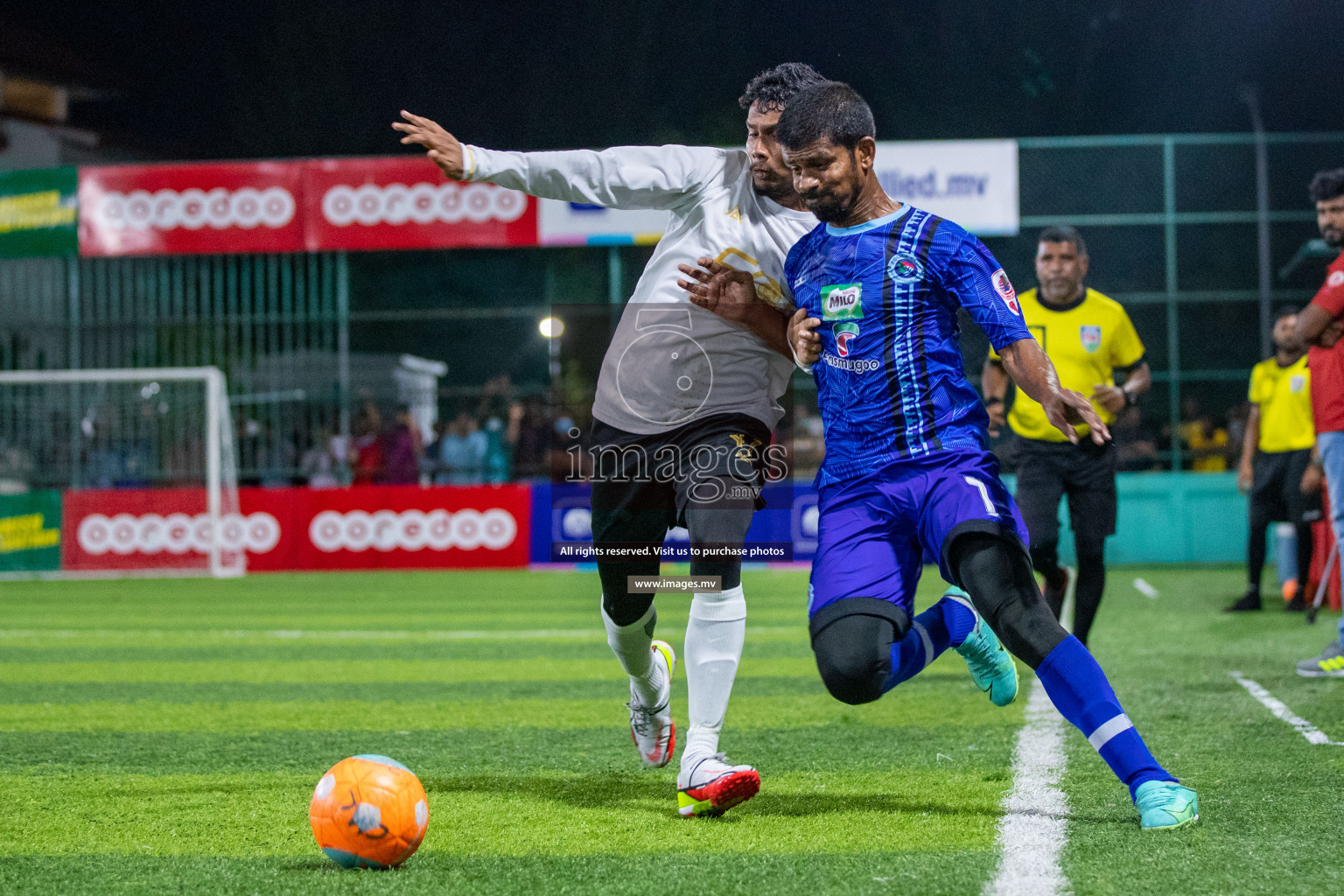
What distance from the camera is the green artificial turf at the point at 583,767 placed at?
3303 mm

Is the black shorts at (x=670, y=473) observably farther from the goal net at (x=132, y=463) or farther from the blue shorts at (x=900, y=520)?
the goal net at (x=132, y=463)

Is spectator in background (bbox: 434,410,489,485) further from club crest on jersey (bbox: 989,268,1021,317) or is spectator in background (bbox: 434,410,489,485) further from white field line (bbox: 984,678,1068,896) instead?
club crest on jersey (bbox: 989,268,1021,317)

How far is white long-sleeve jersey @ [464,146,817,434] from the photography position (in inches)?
163

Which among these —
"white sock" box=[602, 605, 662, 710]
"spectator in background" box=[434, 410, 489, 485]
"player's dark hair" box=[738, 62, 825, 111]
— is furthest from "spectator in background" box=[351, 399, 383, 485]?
"player's dark hair" box=[738, 62, 825, 111]

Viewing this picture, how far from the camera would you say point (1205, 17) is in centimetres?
2831

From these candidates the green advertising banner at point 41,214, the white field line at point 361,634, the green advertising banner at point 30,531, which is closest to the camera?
the white field line at point 361,634

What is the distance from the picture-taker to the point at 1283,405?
10406 mm

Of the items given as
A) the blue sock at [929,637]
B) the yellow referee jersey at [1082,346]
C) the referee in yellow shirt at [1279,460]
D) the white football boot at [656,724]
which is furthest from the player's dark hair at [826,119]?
the referee in yellow shirt at [1279,460]

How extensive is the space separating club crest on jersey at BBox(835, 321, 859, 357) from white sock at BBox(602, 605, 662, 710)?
1130 mm

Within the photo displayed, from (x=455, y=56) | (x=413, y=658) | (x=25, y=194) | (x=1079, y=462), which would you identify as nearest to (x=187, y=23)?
(x=455, y=56)

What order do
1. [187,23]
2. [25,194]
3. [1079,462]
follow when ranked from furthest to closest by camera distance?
[187,23], [25,194], [1079,462]

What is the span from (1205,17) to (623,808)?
28402 mm

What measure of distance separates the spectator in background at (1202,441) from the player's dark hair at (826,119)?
544 inches

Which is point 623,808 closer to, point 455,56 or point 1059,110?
point 455,56
